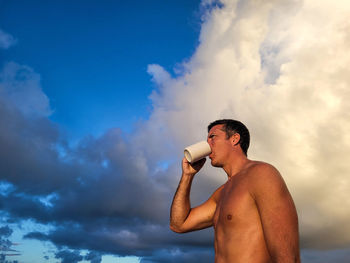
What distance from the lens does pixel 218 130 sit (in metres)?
5.85

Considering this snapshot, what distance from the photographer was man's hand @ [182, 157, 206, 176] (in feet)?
21.1

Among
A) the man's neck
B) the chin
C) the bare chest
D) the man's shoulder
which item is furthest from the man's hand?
the man's shoulder

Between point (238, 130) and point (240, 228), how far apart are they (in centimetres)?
192

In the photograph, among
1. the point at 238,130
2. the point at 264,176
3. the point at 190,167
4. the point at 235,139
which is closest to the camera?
the point at 264,176

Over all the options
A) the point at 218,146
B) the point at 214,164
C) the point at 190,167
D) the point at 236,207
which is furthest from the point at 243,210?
the point at 190,167

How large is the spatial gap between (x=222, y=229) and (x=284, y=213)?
1159 mm

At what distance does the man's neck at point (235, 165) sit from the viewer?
533 cm

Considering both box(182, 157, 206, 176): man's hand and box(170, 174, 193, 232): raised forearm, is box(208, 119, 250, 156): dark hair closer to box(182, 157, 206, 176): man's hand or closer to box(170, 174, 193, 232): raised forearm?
box(182, 157, 206, 176): man's hand

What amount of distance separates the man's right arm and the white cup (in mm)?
425

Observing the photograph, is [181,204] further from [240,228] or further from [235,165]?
[240,228]

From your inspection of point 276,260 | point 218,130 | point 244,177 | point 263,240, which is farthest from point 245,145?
point 276,260

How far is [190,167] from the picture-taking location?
647 cm

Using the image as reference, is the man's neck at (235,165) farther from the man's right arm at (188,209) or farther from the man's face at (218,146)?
the man's right arm at (188,209)

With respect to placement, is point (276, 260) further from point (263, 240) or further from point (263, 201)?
point (263, 201)
